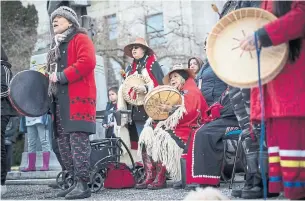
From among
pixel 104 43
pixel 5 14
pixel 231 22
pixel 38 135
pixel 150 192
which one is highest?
pixel 5 14

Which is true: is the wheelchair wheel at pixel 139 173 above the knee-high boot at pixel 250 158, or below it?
below

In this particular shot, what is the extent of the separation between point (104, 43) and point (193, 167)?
16.4m

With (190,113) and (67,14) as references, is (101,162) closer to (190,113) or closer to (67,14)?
(190,113)

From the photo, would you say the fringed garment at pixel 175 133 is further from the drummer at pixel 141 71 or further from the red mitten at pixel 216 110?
the drummer at pixel 141 71

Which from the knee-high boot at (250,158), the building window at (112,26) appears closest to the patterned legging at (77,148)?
the knee-high boot at (250,158)

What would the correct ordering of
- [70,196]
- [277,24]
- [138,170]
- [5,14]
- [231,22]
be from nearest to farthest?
1. [277,24]
2. [231,22]
3. [70,196]
4. [138,170]
5. [5,14]

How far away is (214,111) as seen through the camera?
18.8ft

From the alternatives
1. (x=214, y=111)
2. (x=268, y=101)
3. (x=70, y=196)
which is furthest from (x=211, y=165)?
(x=268, y=101)

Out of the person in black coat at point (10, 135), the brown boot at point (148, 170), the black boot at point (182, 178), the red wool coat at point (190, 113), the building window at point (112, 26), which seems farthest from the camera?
the building window at point (112, 26)

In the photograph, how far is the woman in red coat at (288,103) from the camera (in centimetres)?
352

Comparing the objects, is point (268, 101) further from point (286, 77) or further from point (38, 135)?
point (38, 135)

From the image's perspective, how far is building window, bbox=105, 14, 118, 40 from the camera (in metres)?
22.9

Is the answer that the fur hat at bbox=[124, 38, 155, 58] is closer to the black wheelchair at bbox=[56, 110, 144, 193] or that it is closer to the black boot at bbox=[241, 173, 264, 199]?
the black wheelchair at bbox=[56, 110, 144, 193]

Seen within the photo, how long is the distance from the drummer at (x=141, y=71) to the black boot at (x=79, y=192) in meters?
1.97
